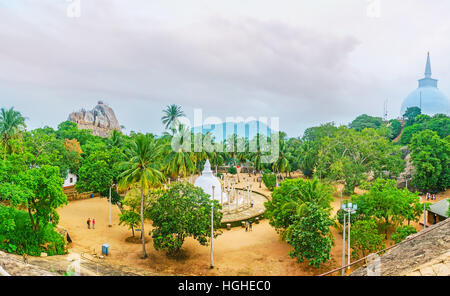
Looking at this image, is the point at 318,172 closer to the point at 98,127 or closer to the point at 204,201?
the point at 204,201

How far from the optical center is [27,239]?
15297 mm

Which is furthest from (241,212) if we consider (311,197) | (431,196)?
(431,196)

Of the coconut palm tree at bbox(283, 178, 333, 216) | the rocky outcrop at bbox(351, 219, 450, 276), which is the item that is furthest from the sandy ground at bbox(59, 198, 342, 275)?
the rocky outcrop at bbox(351, 219, 450, 276)

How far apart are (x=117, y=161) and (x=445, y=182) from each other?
38865 mm

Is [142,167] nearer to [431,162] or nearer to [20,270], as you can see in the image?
[20,270]

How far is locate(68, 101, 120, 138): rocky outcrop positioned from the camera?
72.2 m

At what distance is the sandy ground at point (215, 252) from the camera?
50.9ft

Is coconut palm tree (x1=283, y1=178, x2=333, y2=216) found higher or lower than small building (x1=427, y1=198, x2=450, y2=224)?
higher

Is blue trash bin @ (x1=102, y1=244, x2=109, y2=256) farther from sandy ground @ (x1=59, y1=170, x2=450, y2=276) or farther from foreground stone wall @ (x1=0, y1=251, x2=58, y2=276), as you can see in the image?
foreground stone wall @ (x1=0, y1=251, x2=58, y2=276)

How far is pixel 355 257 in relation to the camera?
15.4 m

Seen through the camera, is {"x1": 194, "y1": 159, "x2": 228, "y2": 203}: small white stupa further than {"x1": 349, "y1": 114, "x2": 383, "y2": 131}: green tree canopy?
No

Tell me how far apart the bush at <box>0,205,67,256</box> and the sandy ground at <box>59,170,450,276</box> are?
1.62m

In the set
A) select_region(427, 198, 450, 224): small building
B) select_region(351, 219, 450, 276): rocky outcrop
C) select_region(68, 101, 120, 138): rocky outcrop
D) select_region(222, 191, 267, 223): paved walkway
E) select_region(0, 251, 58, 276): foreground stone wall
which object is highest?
select_region(68, 101, 120, 138): rocky outcrop

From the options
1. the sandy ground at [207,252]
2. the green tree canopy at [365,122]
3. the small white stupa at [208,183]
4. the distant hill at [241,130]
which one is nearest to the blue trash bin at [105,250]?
the sandy ground at [207,252]
